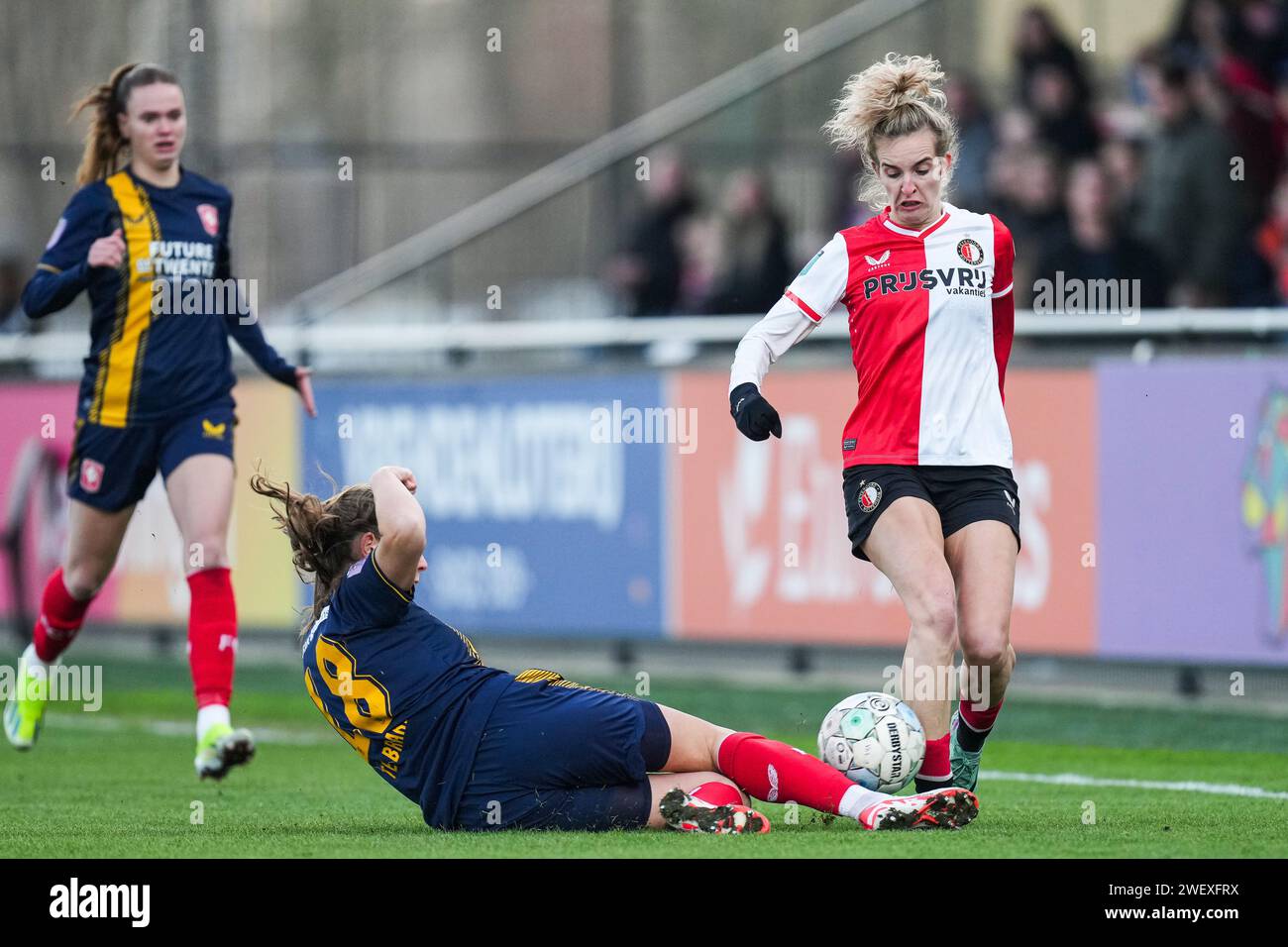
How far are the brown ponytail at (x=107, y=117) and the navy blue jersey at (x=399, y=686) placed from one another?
2532 mm

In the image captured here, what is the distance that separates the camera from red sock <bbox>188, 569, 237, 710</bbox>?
25.0 ft

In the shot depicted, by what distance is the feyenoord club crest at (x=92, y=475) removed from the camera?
7.94 meters

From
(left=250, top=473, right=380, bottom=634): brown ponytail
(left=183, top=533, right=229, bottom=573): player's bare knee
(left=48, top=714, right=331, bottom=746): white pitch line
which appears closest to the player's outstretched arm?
(left=250, top=473, right=380, bottom=634): brown ponytail

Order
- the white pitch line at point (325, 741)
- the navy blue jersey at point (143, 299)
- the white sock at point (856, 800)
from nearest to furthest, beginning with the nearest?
the white sock at point (856, 800)
the white pitch line at point (325, 741)
the navy blue jersey at point (143, 299)

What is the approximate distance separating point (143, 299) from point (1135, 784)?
3.81m

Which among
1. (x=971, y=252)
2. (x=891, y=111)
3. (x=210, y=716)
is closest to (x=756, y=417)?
(x=971, y=252)

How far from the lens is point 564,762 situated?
238 inches

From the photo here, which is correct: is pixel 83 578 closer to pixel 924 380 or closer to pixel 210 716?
pixel 210 716

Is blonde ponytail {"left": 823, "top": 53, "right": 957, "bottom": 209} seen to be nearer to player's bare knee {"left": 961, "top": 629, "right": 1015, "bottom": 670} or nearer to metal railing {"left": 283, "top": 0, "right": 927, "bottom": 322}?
player's bare knee {"left": 961, "top": 629, "right": 1015, "bottom": 670}

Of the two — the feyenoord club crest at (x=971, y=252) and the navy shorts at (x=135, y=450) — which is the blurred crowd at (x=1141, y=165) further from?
the navy shorts at (x=135, y=450)

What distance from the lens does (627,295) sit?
46.0ft

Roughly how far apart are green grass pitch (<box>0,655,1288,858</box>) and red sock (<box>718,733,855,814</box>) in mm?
97

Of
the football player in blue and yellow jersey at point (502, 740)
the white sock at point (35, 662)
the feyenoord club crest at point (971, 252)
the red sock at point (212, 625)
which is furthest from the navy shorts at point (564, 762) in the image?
the white sock at point (35, 662)
